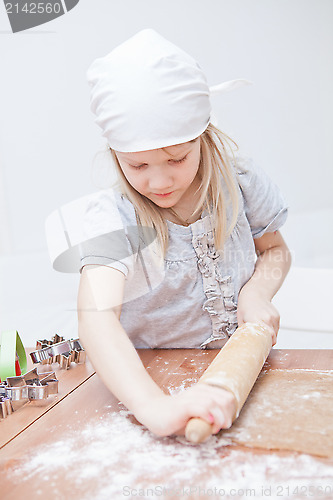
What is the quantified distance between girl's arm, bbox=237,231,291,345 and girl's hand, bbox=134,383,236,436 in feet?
0.96

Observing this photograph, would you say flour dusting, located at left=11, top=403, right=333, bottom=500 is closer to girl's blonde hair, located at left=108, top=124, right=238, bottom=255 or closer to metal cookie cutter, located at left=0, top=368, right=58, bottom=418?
metal cookie cutter, located at left=0, top=368, right=58, bottom=418

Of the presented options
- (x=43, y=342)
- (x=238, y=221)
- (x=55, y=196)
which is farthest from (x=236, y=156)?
(x=55, y=196)

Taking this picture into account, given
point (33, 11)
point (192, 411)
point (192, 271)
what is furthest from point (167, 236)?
point (33, 11)

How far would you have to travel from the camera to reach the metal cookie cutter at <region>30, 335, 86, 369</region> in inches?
39.3

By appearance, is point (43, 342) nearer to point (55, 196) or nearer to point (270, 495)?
point (270, 495)

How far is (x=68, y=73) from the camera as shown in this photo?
9.45ft

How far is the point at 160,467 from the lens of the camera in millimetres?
598

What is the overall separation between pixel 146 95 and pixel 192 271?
0.35 m

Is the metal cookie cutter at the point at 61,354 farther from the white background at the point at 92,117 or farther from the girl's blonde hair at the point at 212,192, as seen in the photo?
the white background at the point at 92,117

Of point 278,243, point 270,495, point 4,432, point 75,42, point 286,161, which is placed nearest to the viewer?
point 270,495

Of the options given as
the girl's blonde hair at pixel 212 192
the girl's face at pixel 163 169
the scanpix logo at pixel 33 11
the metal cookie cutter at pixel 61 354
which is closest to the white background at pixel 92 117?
the scanpix logo at pixel 33 11

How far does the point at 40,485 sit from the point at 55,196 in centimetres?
246

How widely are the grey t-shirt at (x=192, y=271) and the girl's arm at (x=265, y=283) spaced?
0.03m

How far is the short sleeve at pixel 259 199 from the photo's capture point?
1095mm
